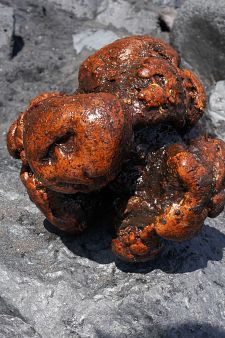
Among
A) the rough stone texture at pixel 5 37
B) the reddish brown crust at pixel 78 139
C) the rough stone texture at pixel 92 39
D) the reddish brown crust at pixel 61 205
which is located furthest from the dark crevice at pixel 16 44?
the reddish brown crust at pixel 78 139

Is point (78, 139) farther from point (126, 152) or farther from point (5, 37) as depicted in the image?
point (5, 37)

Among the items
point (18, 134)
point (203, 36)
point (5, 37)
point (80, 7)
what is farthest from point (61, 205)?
point (80, 7)

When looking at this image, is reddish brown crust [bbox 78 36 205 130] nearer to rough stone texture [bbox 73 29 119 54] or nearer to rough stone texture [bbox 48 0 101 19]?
rough stone texture [bbox 73 29 119 54]

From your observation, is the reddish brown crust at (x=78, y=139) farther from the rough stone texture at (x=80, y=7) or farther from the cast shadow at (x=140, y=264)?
the rough stone texture at (x=80, y=7)

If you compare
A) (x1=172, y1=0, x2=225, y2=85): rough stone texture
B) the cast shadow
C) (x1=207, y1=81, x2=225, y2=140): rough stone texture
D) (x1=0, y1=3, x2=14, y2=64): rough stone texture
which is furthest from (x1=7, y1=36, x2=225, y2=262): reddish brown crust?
(x1=172, y1=0, x2=225, y2=85): rough stone texture

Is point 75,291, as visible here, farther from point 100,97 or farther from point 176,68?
point 176,68
